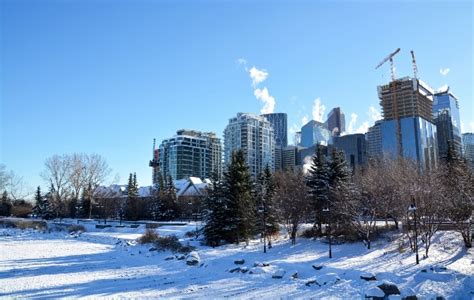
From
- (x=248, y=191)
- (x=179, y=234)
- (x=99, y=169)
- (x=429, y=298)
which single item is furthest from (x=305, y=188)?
(x=99, y=169)

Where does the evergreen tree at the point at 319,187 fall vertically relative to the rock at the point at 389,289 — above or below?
above

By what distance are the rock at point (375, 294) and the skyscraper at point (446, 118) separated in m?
130

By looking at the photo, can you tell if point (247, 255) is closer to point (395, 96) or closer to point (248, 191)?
point (248, 191)

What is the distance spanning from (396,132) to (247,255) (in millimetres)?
103278

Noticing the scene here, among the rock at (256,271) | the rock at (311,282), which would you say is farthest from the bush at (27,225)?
the rock at (311,282)

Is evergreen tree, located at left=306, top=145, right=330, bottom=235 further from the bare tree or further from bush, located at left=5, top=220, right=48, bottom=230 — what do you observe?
bush, located at left=5, top=220, right=48, bottom=230

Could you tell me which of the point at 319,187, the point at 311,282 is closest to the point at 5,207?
the point at 319,187

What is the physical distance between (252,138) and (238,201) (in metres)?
119

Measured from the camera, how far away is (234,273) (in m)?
16.2

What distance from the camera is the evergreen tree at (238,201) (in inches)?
1066

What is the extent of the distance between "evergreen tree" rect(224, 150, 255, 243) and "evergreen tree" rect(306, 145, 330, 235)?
4.91 m

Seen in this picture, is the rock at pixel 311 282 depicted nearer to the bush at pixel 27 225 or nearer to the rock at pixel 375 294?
the rock at pixel 375 294

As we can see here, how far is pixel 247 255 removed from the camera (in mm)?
21672

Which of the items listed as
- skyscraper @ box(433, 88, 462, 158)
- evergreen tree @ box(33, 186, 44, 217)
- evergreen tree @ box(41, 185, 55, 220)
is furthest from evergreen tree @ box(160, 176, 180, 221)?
skyscraper @ box(433, 88, 462, 158)
